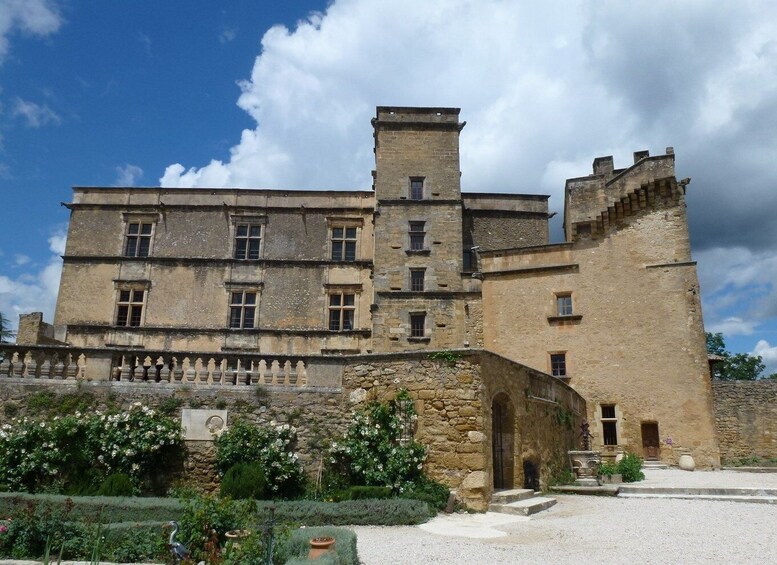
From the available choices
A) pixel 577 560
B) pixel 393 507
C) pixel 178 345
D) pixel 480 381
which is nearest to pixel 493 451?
pixel 480 381

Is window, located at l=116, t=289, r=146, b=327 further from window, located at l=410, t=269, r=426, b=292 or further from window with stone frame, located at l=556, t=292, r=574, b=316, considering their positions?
window with stone frame, located at l=556, t=292, r=574, b=316

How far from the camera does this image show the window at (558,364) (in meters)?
23.0

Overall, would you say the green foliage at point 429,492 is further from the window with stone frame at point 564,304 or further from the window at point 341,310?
the window at point 341,310

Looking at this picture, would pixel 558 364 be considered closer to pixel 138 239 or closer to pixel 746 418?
pixel 746 418

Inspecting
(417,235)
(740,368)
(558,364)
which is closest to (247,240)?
(417,235)

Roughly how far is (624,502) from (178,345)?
1901 cm

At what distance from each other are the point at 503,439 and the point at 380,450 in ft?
11.1

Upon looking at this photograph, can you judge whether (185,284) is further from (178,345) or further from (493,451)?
(493,451)

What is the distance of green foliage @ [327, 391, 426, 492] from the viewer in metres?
11.2

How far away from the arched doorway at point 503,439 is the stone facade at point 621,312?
33.1 feet

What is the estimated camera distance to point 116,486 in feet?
34.7

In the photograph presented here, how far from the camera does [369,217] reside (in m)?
27.0

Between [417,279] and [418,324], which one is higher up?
[417,279]

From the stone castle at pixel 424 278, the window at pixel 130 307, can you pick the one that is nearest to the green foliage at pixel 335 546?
the stone castle at pixel 424 278
